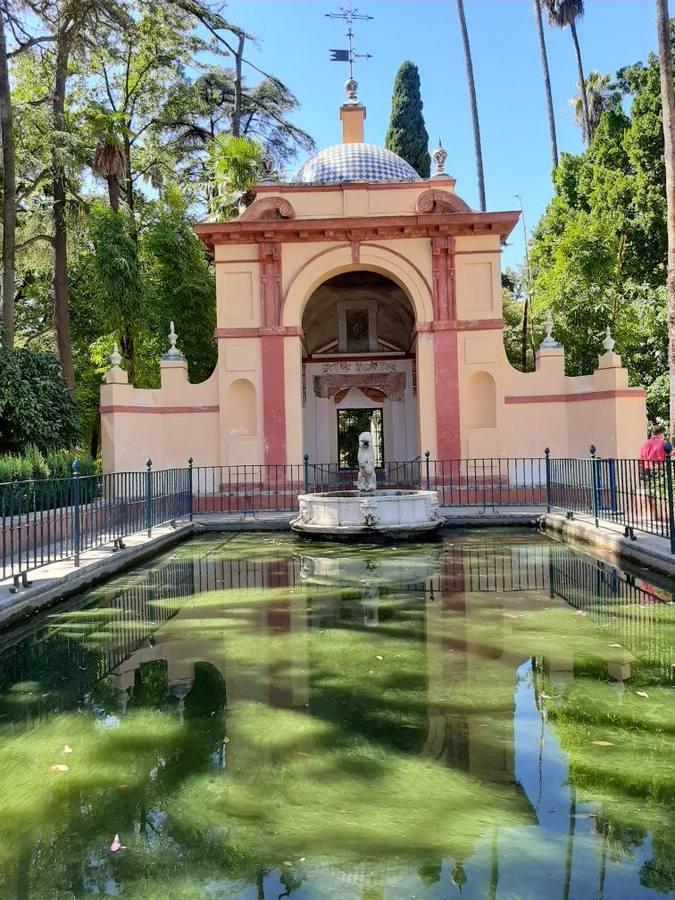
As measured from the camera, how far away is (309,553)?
1048cm

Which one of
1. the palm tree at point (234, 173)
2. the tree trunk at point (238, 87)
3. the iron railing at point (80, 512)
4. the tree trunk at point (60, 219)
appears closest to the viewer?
the iron railing at point (80, 512)

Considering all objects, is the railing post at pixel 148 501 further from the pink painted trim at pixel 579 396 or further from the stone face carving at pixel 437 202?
the stone face carving at pixel 437 202

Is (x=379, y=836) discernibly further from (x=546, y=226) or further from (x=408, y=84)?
(x=408, y=84)

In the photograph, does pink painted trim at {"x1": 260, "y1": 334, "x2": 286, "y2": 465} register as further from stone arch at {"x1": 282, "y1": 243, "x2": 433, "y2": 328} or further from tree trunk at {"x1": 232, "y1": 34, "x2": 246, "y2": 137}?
tree trunk at {"x1": 232, "y1": 34, "x2": 246, "y2": 137}

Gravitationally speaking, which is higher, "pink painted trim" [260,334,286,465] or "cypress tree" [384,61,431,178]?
"cypress tree" [384,61,431,178]

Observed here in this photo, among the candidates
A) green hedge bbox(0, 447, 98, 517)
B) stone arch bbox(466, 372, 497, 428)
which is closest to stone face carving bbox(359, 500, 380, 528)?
green hedge bbox(0, 447, 98, 517)

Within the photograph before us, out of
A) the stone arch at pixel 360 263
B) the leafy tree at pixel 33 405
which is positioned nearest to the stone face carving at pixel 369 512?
the leafy tree at pixel 33 405

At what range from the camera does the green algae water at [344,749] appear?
8.38 ft

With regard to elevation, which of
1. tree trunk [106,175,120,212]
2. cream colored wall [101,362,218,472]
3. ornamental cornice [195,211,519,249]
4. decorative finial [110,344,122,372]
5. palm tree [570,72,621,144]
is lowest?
cream colored wall [101,362,218,472]

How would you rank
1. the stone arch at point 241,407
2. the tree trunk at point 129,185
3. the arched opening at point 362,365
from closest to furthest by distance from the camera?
the stone arch at point 241,407
the arched opening at point 362,365
the tree trunk at point 129,185

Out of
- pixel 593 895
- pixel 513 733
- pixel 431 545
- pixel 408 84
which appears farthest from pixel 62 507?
pixel 408 84

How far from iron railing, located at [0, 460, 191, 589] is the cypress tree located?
21151mm

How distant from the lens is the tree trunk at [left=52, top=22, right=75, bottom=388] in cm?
1827

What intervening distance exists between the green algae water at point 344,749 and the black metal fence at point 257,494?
198cm
